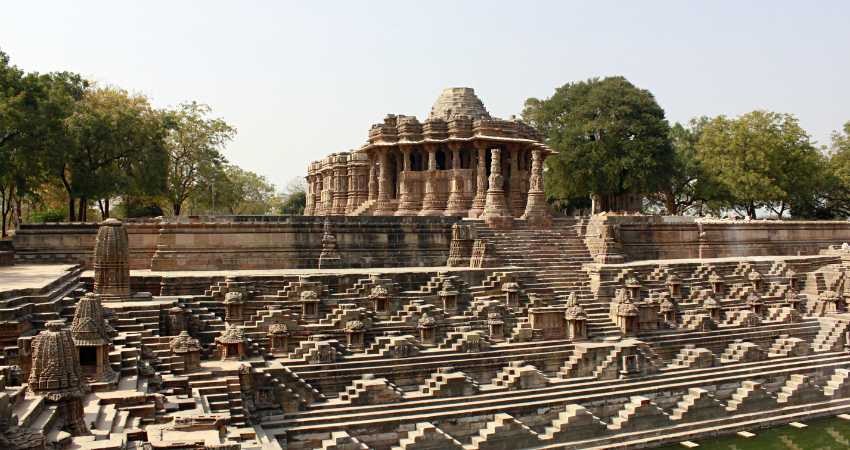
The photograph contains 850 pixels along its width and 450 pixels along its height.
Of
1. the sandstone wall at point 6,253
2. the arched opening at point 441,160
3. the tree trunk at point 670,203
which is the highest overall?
the arched opening at point 441,160

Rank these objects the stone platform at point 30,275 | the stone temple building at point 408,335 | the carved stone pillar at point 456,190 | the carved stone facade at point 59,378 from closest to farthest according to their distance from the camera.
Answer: the carved stone facade at point 59,378, the stone temple building at point 408,335, the stone platform at point 30,275, the carved stone pillar at point 456,190

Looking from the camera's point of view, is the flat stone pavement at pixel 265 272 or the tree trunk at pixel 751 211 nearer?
the flat stone pavement at pixel 265 272

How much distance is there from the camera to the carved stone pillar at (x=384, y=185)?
32.7 metres

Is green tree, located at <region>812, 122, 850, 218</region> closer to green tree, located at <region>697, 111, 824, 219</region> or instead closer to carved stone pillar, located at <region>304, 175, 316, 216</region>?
green tree, located at <region>697, 111, 824, 219</region>

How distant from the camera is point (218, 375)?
1427 cm

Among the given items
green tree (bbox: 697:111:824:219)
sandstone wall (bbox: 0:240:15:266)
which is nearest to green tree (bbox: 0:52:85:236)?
sandstone wall (bbox: 0:240:15:266)

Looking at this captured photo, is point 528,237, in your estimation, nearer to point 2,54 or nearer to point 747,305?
point 747,305

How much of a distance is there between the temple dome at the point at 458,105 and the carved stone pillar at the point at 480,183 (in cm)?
303

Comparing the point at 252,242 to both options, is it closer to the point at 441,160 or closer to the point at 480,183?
the point at 480,183

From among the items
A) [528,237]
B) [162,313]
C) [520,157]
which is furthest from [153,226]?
[520,157]

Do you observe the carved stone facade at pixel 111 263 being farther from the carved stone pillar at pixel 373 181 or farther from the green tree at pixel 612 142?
the green tree at pixel 612 142

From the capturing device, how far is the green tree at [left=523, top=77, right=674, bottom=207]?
126ft

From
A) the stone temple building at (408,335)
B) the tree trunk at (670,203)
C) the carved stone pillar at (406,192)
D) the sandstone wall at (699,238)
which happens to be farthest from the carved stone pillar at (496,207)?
the tree trunk at (670,203)

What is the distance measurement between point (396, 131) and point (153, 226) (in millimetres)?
13203
